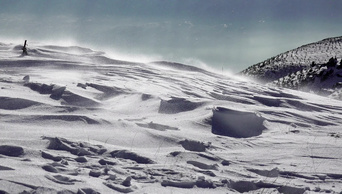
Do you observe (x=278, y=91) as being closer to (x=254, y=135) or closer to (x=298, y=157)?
(x=254, y=135)

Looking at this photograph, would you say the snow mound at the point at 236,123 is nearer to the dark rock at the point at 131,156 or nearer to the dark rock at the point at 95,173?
the dark rock at the point at 131,156

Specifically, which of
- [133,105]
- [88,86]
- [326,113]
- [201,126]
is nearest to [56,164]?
[201,126]

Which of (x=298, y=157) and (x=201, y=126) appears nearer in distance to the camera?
(x=298, y=157)

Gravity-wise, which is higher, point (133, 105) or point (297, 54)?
point (297, 54)

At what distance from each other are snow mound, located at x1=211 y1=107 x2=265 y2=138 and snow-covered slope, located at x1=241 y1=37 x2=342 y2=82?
22.8 metres

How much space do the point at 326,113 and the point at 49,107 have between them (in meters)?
5.16

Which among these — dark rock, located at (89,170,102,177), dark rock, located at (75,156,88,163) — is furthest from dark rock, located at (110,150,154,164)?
dark rock, located at (89,170,102,177)

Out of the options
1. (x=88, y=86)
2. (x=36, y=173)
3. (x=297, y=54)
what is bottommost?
(x=36, y=173)

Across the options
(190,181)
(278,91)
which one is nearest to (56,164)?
(190,181)

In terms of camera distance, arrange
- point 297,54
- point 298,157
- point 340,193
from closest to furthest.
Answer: point 340,193 → point 298,157 → point 297,54

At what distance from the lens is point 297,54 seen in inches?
1439

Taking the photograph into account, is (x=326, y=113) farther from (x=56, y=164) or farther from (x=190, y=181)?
(x=56, y=164)

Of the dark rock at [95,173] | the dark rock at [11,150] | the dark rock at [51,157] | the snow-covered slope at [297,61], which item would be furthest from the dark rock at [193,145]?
the snow-covered slope at [297,61]

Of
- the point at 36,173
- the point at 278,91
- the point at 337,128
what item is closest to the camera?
the point at 36,173
